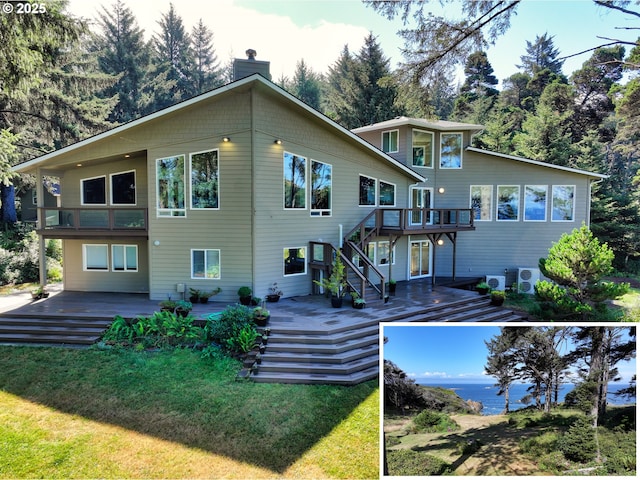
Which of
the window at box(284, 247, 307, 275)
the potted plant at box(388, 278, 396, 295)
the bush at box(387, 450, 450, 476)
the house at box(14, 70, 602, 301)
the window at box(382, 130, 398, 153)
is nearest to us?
the bush at box(387, 450, 450, 476)

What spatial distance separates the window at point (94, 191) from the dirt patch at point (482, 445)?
1405cm

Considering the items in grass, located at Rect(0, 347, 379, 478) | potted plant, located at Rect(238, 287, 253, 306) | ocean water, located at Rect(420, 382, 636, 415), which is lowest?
grass, located at Rect(0, 347, 379, 478)

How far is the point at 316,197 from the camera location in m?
13.3

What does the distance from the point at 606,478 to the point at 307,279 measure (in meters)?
10.3

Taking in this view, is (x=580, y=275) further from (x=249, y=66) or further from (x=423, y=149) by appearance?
(x=249, y=66)

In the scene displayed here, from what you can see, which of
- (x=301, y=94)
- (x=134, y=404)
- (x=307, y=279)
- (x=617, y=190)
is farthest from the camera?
(x=301, y=94)

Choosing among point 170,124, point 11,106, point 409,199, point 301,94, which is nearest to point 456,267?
point 409,199

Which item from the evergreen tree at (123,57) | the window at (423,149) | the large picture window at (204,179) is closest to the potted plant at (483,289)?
the window at (423,149)

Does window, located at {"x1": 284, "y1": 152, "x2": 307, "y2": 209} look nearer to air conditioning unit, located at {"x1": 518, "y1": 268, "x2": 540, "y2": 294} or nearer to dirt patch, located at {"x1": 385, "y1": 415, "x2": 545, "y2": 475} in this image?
dirt patch, located at {"x1": 385, "y1": 415, "x2": 545, "y2": 475}

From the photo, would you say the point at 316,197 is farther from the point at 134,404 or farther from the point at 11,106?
the point at 11,106

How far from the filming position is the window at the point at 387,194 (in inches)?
609

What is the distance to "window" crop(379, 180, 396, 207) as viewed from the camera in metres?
15.5

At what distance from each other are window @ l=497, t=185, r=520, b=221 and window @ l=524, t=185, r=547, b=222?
364mm

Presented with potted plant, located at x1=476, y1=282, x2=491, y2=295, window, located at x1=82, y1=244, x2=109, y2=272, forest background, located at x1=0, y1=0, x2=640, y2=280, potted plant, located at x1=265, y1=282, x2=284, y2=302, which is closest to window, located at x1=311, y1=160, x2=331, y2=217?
potted plant, located at x1=265, y1=282, x2=284, y2=302
